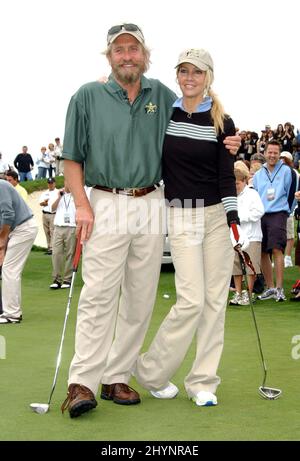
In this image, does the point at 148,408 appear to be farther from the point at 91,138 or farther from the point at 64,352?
the point at 64,352

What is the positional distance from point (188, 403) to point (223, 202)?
4.44ft

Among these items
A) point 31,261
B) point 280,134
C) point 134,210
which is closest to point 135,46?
point 134,210

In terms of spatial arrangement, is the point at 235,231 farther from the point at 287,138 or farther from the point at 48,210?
the point at 287,138

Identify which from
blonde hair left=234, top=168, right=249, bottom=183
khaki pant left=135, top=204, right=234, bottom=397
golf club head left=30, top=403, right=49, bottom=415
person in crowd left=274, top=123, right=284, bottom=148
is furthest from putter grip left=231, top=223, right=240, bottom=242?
person in crowd left=274, top=123, right=284, bottom=148

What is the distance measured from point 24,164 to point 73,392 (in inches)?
1362

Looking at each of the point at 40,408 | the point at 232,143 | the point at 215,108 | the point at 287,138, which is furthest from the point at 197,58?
the point at 287,138

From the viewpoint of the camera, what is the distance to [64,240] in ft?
53.4

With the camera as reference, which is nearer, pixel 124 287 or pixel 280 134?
pixel 124 287

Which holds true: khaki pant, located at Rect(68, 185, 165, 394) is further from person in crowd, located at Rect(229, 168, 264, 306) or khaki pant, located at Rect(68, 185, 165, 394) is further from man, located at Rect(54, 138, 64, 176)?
man, located at Rect(54, 138, 64, 176)

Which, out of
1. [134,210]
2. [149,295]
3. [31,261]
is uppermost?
[134,210]

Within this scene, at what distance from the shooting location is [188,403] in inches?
261

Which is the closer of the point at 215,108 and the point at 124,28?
the point at 124,28

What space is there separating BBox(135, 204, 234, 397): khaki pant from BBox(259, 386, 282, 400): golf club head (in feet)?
1.08

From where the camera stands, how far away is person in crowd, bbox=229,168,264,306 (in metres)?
13.0
